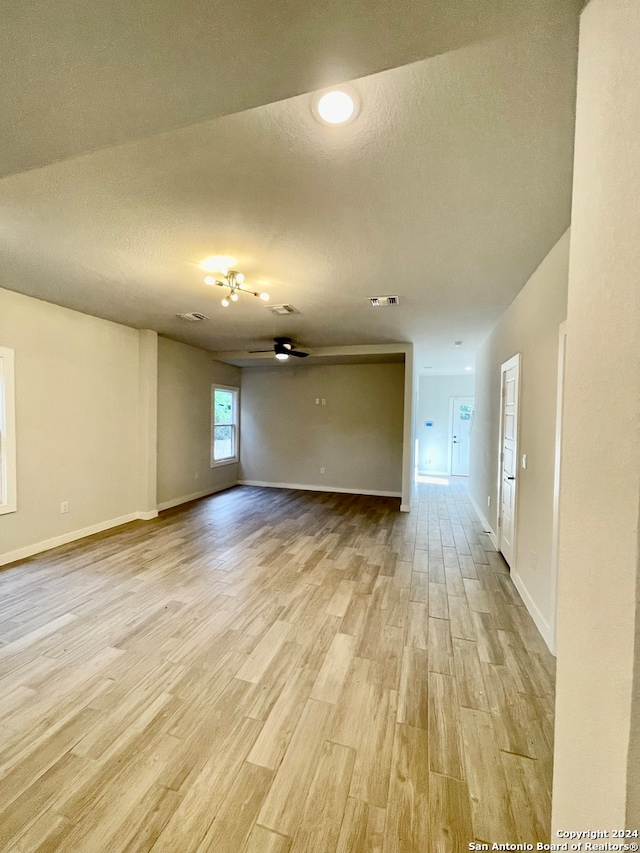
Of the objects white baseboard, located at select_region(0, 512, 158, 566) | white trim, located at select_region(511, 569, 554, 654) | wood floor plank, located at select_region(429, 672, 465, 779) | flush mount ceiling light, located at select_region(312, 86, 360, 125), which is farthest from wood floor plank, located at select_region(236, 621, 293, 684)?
white baseboard, located at select_region(0, 512, 158, 566)

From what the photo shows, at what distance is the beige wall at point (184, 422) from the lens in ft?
17.5

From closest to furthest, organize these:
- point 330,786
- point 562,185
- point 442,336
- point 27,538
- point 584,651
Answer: point 584,651, point 330,786, point 562,185, point 27,538, point 442,336

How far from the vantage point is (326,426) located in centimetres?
700

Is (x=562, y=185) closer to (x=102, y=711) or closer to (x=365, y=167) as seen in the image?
(x=365, y=167)

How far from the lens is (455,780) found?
1.36m

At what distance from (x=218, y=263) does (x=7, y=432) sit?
277 centimetres

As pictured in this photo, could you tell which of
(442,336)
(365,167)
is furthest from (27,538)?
(442,336)

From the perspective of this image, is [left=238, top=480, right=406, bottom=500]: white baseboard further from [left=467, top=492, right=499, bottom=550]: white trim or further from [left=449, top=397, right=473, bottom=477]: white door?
[left=449, top=397, right=473, bottom=477]: white door

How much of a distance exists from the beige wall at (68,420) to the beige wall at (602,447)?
4468mm

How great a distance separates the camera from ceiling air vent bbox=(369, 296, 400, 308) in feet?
10.8

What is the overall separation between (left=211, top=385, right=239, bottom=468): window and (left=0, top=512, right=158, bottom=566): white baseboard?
196 centimetres

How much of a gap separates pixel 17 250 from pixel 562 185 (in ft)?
11.3

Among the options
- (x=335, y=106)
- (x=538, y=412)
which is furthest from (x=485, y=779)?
(x=335, y=106)

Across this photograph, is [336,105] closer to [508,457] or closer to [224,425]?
[508,457]
